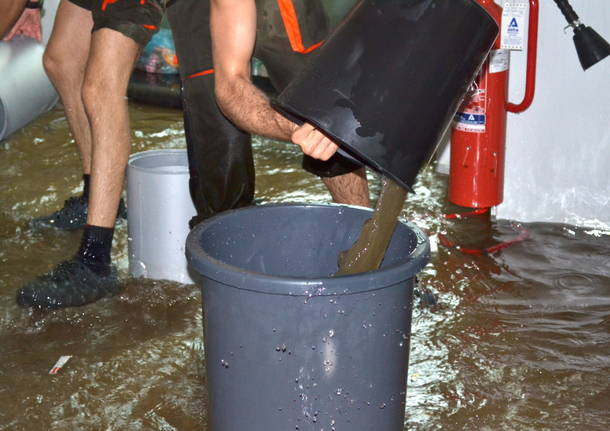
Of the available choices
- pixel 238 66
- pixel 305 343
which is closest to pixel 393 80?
pixel 305 343

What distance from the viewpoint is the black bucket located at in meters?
1.72

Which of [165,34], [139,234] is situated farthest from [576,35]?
[165,34]

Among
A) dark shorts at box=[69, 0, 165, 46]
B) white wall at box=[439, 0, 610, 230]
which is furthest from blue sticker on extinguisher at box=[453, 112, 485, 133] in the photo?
dark shorts at box=[69, 0, 165, 46]

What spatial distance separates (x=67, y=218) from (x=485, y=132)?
1.78m

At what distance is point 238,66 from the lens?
233cm

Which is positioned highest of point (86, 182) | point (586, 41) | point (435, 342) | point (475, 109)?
point (586, 41)

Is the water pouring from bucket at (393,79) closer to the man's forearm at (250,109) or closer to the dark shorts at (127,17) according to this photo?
the man's forearm at (250,109)

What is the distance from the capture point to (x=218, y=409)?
1913 millimetres

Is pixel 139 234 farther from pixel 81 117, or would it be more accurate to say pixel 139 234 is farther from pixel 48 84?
pixel 48 84

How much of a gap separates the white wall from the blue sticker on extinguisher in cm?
19

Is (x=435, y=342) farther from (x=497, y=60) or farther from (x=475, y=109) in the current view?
(x=497, y=60)

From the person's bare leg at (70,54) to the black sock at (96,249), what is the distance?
587mm

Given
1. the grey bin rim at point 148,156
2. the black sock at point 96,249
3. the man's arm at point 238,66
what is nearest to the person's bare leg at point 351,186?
the grey bin rim at point 148,156

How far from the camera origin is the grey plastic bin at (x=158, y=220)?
305 centimetres
